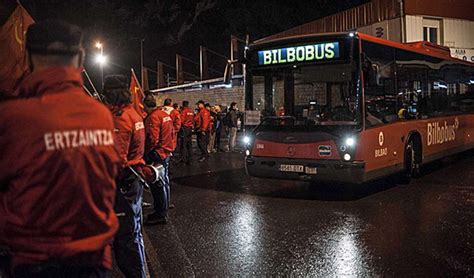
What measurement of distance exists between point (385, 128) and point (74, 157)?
8.14 metres

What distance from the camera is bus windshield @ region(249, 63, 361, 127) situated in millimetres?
8570

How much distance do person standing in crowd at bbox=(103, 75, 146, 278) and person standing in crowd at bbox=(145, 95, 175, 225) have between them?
2.75 meters

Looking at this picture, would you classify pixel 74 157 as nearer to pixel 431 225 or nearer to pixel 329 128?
pixel 431 225

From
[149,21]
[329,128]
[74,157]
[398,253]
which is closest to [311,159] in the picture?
[329,128]

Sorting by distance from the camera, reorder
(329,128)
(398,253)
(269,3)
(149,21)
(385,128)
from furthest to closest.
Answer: (149,21) → (269,3) → (385,128) → (329,128) → (398,253)

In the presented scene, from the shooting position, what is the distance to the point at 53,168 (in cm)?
208

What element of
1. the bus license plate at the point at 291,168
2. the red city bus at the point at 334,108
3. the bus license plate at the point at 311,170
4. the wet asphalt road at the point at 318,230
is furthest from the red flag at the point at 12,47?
the bus license plate at the point at 311,170

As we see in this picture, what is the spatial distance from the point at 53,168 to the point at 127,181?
2209 mm

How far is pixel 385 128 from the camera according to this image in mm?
9477

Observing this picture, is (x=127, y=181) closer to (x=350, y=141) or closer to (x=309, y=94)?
(x=350, y=141)

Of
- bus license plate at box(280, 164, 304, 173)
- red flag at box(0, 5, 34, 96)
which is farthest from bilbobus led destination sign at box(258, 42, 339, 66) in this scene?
red flag at box(0, 5, 34, 96)

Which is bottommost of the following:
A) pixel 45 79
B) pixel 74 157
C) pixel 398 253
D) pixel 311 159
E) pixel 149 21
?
pixel 398 253

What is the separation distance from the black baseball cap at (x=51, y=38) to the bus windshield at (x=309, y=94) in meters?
6.81

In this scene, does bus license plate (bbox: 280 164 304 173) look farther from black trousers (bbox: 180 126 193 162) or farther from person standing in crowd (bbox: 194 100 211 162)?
person standing in crowd (bbox: 194 100 211 162)
